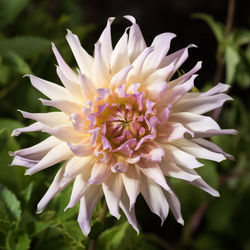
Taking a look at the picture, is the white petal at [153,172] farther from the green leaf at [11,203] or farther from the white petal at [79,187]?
the green leaf at [11,203]

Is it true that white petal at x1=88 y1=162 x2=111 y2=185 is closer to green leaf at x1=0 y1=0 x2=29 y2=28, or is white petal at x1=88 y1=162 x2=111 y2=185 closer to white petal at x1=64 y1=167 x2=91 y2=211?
white petal at x1=64 y1=167 x2=91 y2=211

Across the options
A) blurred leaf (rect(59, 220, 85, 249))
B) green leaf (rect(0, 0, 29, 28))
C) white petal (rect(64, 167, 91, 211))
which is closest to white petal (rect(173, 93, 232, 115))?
white petal (rect(64, 167, 91, 211))

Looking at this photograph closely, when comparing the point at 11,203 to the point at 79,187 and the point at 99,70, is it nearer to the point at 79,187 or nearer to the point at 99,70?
the point at 79,187

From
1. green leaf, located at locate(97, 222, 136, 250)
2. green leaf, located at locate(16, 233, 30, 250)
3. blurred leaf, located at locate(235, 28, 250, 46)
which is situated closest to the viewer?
green leaf, located at locate(16, 233, 30, 250)

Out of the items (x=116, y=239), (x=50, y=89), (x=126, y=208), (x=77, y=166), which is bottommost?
(x=116, y=239)

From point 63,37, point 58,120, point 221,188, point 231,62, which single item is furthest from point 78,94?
point 221,188

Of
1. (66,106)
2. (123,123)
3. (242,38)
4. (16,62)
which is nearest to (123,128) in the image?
(123,123)
